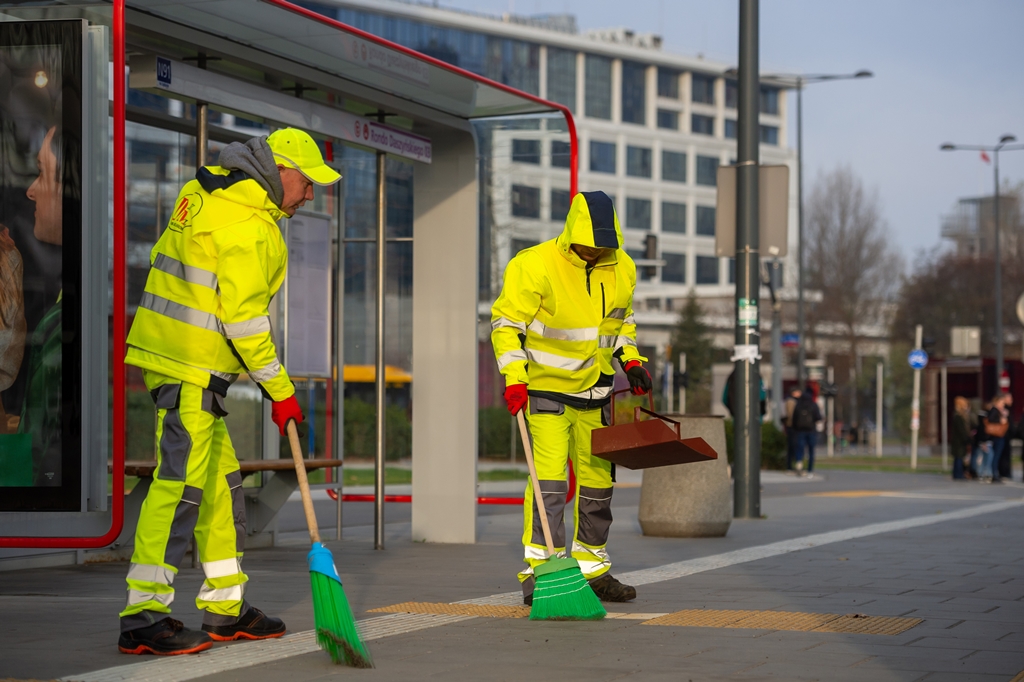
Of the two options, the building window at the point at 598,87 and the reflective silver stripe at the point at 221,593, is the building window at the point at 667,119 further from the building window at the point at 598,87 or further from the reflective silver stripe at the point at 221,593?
the reflective silver stripe at the point at 221,593

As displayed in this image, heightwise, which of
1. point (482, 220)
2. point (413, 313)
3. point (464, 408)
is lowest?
point (464, 408)

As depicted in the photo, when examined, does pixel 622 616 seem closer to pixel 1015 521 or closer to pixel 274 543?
pixel 274 543

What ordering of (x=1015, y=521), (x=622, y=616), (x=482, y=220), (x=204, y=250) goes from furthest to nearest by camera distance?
(x=1015, y=521) → (x=482, y=220) → (x=622, y=616) → (x=204, y=250)

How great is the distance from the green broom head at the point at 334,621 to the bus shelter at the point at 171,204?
133cm

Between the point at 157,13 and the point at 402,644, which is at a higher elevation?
the point at 157,13

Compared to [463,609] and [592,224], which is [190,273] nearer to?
[592,224]

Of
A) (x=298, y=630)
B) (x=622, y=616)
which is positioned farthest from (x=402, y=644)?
(x=622, y=616)

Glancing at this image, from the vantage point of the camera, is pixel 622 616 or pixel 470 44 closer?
pixel 622 616

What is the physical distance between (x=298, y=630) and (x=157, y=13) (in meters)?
3.52

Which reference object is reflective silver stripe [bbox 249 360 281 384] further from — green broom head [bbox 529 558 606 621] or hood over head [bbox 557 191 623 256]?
hood over head [bbox 557 191 623 256]

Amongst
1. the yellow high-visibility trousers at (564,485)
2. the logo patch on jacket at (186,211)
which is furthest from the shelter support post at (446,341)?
the logo patch on jacket at (186,211)

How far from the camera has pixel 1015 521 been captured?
1323 cm

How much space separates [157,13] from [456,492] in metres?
4.21

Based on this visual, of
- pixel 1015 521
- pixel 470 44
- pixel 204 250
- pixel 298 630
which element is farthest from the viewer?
pixel 470 44
